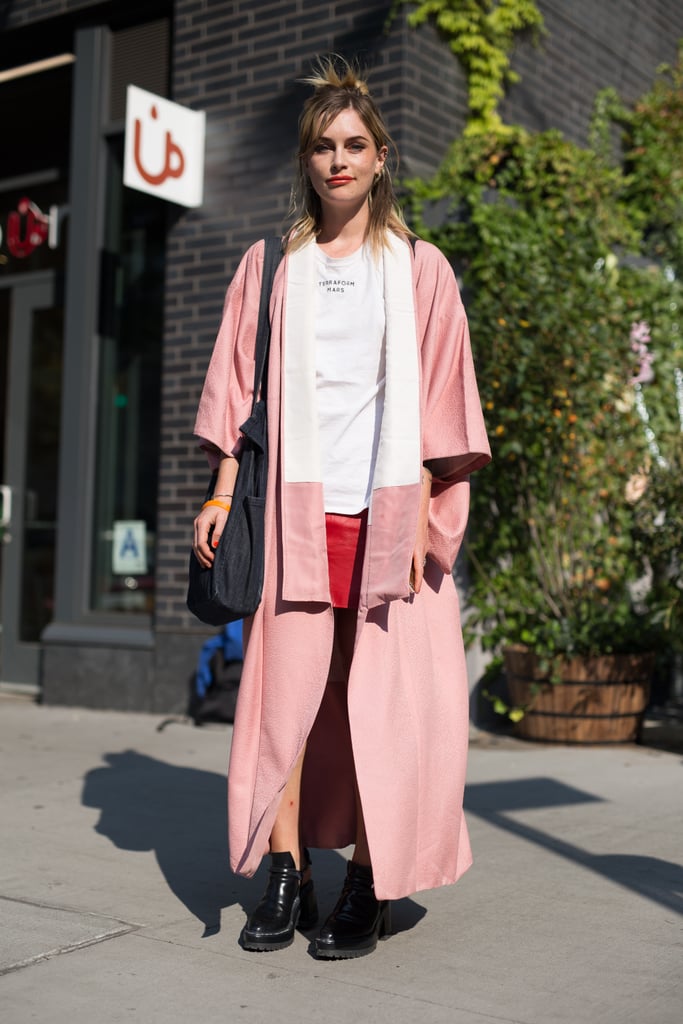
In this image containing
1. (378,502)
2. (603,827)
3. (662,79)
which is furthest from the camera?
(662,79)

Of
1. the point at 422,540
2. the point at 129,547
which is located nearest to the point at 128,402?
the point at 129,547

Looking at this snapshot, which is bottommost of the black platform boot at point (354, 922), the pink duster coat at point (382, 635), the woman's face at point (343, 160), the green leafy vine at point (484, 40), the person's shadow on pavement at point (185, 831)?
the person's shadow on pavement at point (185, 831)

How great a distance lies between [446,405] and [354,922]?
1186 mm

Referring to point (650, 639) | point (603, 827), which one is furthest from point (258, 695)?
point (650, 639)

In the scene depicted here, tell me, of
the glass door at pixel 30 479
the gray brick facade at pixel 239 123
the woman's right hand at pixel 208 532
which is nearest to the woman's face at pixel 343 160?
the woman's right hand at pixel 208 532

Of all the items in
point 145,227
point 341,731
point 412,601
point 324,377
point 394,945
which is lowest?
point 394,945

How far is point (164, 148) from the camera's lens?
6.67 metres

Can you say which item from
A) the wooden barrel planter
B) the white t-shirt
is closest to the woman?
the white t-shirt

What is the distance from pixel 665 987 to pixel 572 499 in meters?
3.69

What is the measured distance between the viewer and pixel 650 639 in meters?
5.86

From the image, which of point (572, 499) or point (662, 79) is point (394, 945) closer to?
point (572, 499)

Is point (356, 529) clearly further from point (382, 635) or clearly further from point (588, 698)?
point (588, 698)

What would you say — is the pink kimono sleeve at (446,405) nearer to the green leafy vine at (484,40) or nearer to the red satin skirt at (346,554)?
the red satin skirt at (346,554)

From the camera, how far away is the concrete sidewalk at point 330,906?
2449mm
